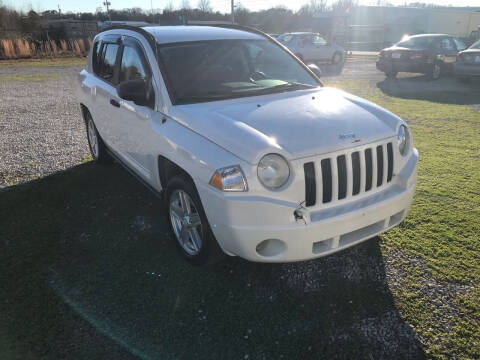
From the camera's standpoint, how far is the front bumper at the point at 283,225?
96.3 inches

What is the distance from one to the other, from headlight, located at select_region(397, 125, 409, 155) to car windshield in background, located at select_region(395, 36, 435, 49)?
12.3 m

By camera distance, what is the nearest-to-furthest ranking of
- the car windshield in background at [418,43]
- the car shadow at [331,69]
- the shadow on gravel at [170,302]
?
the shadow on gravel at [170,302], the car windshield in background at [418,43], the car shadow at [331,69]

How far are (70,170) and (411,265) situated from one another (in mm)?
4655

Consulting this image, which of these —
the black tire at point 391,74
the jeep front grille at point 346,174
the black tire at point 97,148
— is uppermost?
the jeep front grille at point 346,174

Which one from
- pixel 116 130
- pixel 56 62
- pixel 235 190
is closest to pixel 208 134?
pixel 235 190

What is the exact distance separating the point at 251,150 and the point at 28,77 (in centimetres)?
1641

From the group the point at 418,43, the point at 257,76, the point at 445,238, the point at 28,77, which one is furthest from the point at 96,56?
the point at 28,77

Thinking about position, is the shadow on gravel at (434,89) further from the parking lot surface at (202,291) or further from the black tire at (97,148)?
the black tire at (97,148)

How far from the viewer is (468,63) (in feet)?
38.3

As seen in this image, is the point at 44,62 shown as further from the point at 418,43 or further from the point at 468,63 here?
the point at 468,63

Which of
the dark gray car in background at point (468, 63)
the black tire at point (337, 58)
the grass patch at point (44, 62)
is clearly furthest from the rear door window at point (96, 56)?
the grass patch at point (44, 62)

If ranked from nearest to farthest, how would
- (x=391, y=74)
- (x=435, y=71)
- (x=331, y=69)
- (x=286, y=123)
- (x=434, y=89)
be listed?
1. (x=286, y=123)
2. (x=434, y=89)
3. (x=435, y=71)
4. (x=391, y=74)
5. (x=331, y=69)

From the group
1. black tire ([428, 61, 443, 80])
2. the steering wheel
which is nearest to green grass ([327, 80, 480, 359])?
the steering wheel

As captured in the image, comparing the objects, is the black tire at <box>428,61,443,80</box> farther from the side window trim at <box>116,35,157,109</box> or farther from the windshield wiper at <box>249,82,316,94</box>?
the side window trim at <box>116,35,157,109</box>
